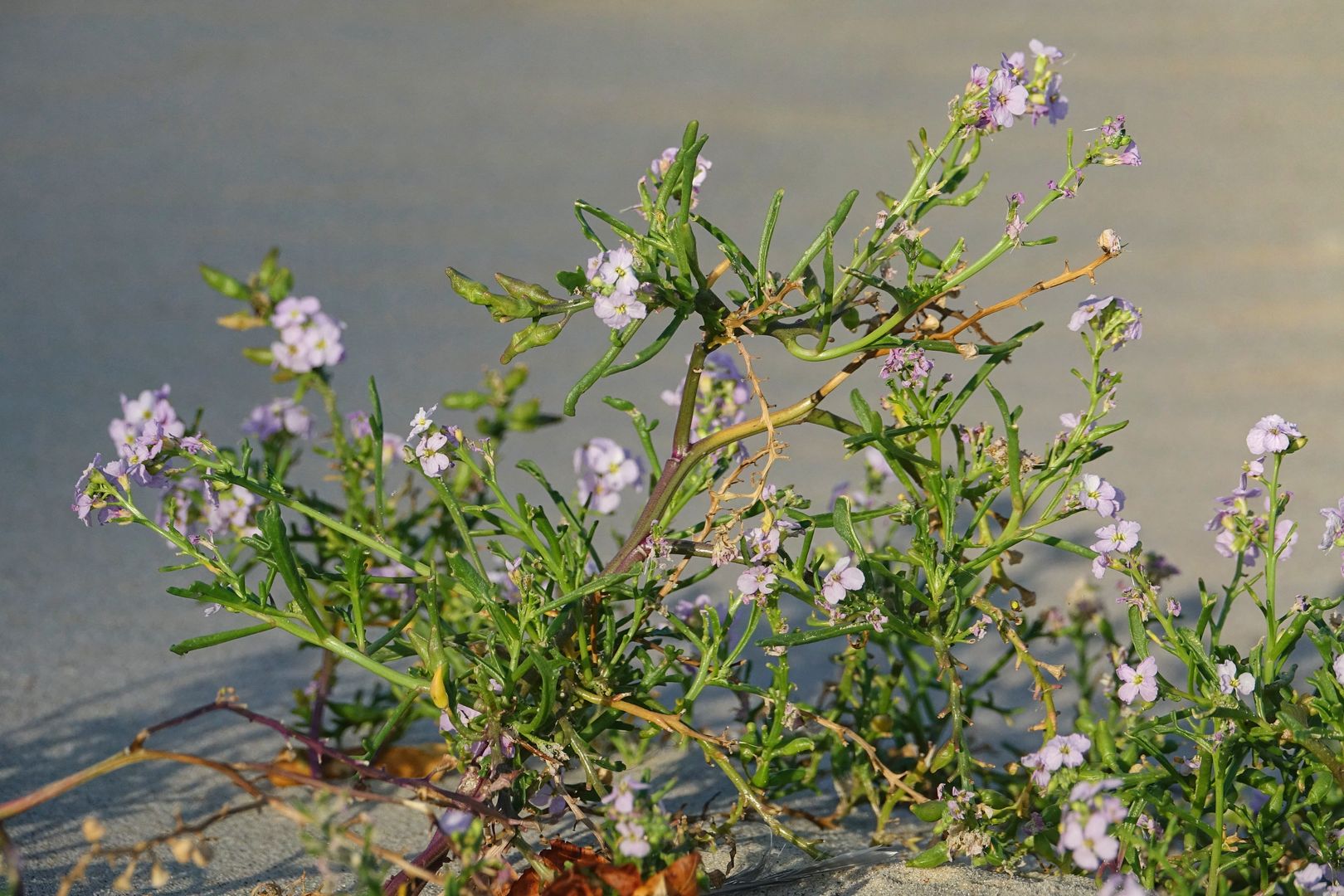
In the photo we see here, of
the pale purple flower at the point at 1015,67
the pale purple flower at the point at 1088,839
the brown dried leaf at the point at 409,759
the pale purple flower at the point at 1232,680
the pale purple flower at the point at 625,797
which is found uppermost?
the pale purple flower at the point at 1015,67

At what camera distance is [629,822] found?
4.42 feet

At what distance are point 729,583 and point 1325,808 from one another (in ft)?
5.38

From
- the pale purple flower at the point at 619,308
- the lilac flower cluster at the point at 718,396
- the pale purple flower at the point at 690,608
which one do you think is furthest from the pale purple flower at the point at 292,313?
the pale purple flower at the point at 619,308

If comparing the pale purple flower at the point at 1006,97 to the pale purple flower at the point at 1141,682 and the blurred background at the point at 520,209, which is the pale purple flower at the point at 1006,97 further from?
the blurred background at the point at 520,209

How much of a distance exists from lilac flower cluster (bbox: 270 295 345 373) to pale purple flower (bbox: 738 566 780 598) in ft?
2.81

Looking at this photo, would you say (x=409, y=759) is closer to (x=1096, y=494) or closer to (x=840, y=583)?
(x=840, y=583)

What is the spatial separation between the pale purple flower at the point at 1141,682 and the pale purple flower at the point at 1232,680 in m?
0.09

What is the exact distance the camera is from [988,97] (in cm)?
154

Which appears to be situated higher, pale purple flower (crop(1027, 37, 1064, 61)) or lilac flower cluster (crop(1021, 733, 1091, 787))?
pale purple flower (crop(1027, 37, 1064, 61))

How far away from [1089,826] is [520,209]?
4.76m

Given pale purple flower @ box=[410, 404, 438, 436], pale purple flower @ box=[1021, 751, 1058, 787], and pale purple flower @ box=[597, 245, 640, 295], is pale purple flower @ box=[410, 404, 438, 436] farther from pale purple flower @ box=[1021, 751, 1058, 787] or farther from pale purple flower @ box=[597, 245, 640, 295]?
pale purple flower @ box=[1021, 751, 1058, 787]

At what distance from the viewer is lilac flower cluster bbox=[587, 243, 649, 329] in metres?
1.49

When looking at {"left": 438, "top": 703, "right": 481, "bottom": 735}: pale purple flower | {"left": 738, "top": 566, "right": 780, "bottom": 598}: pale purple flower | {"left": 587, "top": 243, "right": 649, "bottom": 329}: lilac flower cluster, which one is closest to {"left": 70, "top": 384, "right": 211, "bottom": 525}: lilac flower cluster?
{"left": 438, "top": 703, "right": 481, "bottom": 735}: pale purple flower

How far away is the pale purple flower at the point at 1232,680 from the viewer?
1.51 meters
